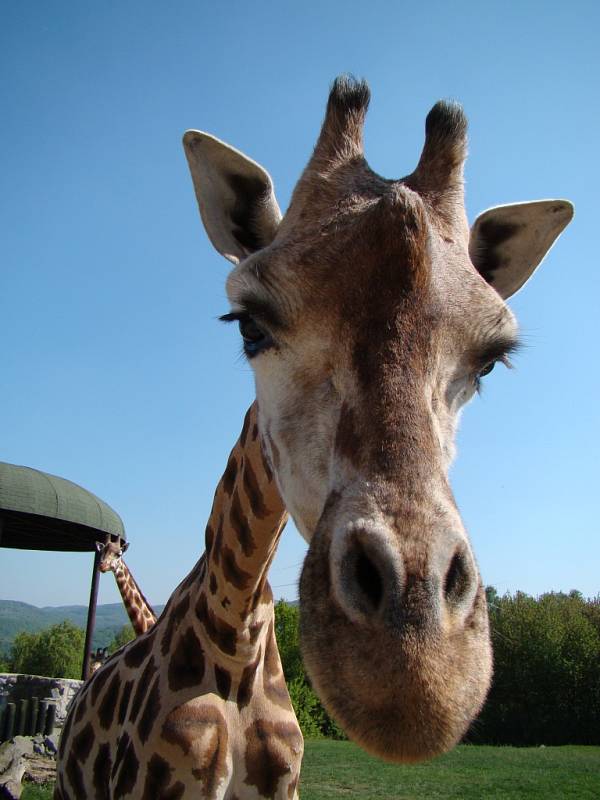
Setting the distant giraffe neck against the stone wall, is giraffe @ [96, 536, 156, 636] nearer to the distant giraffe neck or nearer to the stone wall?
the distant giraffe neck

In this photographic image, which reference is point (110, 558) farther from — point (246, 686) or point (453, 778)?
point (246, 686)

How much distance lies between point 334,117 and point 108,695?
3.45 metres

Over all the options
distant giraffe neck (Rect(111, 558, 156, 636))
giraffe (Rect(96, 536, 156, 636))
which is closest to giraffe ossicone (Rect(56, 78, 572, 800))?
giraffe (Rect(96, 536, 156, 636))

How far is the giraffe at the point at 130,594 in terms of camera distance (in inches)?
313

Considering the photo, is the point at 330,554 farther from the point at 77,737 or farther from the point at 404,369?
the point at 77,737

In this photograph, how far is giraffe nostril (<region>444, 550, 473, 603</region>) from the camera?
1.60 metres

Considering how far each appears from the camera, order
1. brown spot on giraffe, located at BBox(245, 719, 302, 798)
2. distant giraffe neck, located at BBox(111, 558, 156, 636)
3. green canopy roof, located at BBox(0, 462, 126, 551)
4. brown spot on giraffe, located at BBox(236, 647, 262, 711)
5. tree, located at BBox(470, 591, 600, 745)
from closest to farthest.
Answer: brown spot on giraffe, located at BBox(245, 719, 302, 798) < brown spot on giraffe, located at BBox(236, 647, 262, 711) < distant giraffe neck, located at BBox(111, 558, 156, 636) < green canopy roof, located at BBox(0, 462, 126, 551) < tree, located at BBox(470, 591, 600, 745)

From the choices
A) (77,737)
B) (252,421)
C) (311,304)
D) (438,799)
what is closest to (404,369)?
(311,304)

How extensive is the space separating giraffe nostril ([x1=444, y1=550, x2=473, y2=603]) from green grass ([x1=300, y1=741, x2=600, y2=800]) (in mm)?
11751

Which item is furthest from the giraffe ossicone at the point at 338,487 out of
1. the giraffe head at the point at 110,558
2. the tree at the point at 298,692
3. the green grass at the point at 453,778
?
the tree at the point at 298,692

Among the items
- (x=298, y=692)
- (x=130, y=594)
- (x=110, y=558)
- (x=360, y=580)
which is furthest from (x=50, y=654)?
(x=360, y=580)

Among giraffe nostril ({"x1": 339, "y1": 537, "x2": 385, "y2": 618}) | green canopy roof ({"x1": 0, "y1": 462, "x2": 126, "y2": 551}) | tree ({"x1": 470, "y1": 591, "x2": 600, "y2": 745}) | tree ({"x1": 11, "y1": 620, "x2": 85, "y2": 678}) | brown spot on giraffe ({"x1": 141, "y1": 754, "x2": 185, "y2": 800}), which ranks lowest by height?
tree ({"x1": 11, "y1": 620, "x2": 85, "y2": 678})

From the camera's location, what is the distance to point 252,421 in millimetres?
3357

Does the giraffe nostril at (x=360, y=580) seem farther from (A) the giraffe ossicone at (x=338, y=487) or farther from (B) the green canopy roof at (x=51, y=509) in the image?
(B) the green canopy roof at (x=51, y=509)
